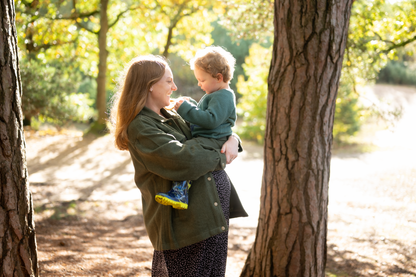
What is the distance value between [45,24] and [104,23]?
60.1 inches

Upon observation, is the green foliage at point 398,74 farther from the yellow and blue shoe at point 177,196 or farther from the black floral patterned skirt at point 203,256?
the yellow and blue shoe at point 177,196

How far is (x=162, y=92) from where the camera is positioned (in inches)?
78.7

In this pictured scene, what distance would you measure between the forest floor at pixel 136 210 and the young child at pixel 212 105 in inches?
74.4

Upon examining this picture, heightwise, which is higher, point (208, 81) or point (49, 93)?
point (208, 81)

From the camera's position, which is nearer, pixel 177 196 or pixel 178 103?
pixel 177 196

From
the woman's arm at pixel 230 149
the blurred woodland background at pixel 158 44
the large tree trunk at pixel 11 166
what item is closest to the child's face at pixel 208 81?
the woman's arm at pixel 230 149

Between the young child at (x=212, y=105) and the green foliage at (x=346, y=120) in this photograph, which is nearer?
the young child at (x=212, y=105)

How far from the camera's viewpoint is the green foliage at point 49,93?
7.92 meters

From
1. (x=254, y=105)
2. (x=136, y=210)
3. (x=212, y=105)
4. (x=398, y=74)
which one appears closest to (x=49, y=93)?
(x=136, y=210)

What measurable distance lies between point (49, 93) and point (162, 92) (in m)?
7.29

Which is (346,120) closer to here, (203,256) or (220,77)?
(220,77)

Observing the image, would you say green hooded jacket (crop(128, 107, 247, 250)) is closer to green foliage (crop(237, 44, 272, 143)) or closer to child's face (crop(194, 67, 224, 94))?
child's face (crop(194, 67, 224, 94))

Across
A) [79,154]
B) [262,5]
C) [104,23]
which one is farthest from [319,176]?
[104,23]

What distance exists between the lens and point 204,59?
2.14 m
